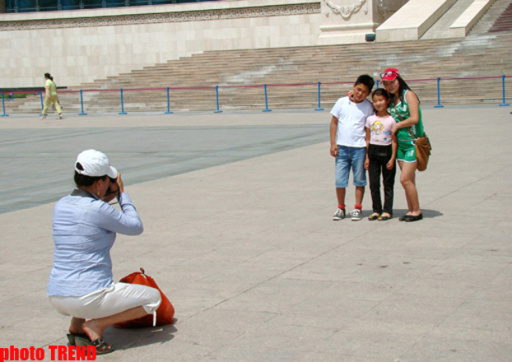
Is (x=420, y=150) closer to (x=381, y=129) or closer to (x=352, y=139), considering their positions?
(x=381, y=129)

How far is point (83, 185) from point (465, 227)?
3909 millimetres

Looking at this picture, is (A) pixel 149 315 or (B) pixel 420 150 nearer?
(A) pixel 149 315

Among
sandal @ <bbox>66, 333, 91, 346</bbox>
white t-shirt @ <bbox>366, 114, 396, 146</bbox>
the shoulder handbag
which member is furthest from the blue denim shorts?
sandal @ <bbox>66, 333, 91, 346</bbox>

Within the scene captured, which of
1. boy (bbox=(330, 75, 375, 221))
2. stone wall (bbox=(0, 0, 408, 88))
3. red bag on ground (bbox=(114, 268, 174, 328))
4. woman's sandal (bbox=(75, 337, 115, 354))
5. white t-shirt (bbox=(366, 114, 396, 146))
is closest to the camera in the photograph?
woman's sandal (bbox=(75, 337, 115, 354))

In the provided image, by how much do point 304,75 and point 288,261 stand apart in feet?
77.4

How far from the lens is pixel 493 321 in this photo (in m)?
4.44

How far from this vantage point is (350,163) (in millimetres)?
7840

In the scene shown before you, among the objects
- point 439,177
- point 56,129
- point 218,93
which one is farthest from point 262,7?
point 439,177

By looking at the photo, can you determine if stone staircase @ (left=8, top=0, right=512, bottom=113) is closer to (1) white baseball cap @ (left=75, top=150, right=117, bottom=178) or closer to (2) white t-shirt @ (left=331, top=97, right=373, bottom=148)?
(2) white t-shirt @ (left=331, top=97, right=373, bottom=148)

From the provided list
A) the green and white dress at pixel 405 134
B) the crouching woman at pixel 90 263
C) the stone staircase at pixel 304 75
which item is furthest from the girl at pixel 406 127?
the stone staircase at pixel 304 75

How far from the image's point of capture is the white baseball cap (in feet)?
13.8

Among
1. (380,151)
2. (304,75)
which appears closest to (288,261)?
(380,151)

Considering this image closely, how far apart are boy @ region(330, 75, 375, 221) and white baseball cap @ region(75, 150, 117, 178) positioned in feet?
12.2

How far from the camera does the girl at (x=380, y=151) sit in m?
7.51
